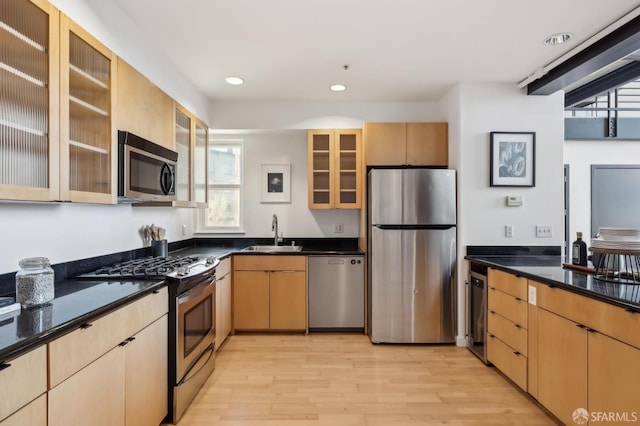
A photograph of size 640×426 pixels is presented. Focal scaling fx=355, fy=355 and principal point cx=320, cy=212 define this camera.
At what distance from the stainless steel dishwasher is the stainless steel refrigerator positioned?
318 millimetres

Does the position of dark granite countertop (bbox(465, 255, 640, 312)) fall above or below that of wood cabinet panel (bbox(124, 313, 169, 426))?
above

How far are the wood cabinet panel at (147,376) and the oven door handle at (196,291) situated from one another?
158 millimetres

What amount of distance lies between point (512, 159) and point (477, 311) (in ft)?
4.84

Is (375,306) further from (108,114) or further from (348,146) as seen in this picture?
(108,114)

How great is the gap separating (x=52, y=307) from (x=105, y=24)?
1.70 m

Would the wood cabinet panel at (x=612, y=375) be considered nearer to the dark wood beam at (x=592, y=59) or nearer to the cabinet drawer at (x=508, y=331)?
the cabinet drawer at (x=508, y=331)

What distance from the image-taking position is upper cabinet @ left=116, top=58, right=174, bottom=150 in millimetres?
2059

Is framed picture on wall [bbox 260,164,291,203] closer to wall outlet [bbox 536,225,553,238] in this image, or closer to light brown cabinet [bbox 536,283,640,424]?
wall outlet [bbox 536,225,553,238]

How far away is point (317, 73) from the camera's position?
3.26m

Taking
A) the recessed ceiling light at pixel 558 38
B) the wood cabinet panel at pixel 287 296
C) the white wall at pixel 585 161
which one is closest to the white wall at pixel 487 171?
the recessed ceiling light at pixel 558 38

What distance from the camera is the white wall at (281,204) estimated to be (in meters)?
4.34

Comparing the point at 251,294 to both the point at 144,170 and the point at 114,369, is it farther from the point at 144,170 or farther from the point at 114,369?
the point at 114,369

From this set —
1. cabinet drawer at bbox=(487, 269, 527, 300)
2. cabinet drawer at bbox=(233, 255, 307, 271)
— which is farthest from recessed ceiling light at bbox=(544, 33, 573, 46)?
cabinet drawer at bbox=(233, 255, 307, 271)

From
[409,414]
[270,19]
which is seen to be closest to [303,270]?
[409,414]
